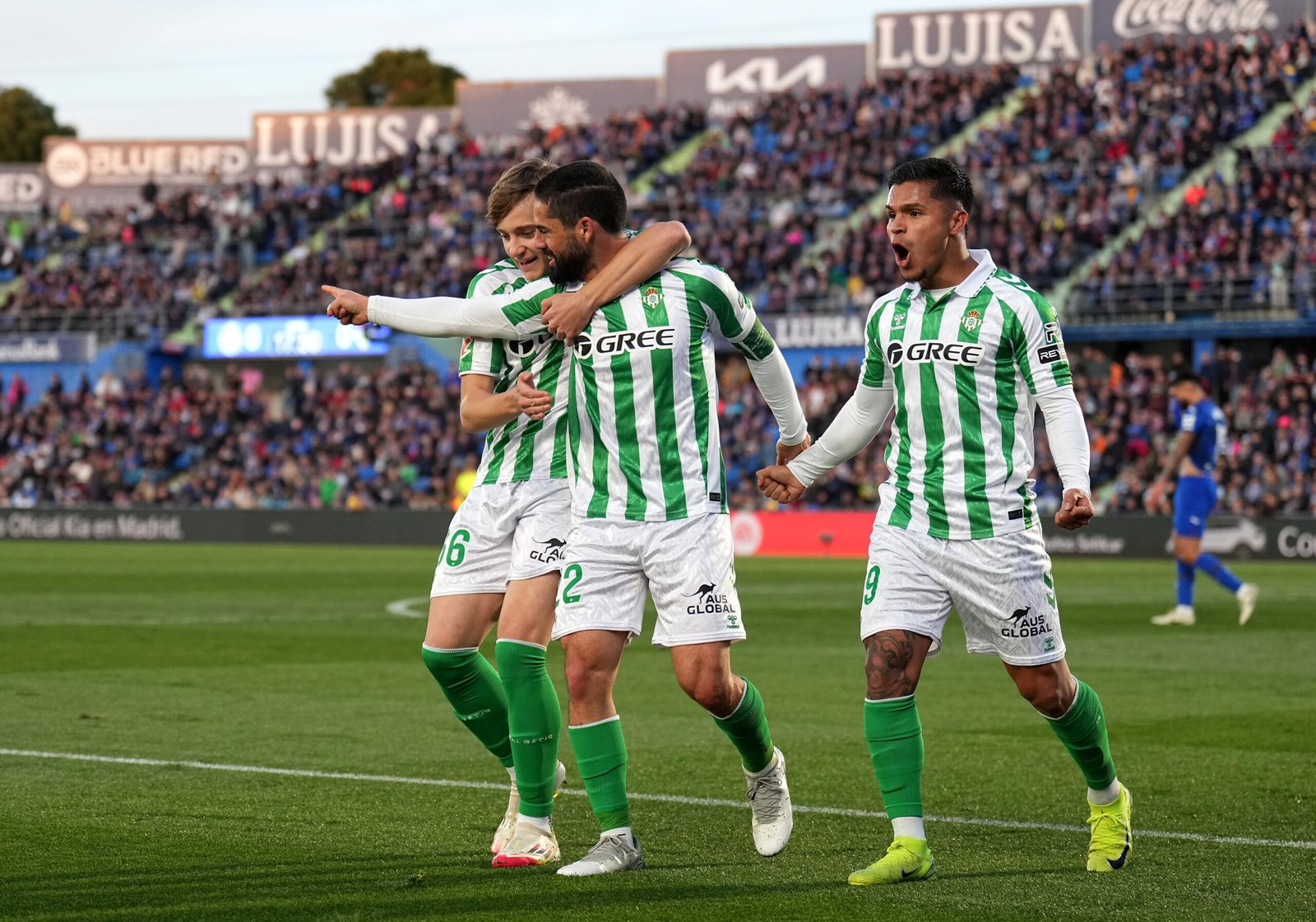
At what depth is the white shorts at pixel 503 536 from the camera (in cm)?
592

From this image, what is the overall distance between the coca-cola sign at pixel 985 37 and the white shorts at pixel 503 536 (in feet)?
136

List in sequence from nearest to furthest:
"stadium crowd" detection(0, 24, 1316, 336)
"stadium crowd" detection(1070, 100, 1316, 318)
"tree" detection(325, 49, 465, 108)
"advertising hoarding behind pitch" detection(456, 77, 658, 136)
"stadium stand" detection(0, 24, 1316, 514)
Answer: "stadium crowd" detection(1070, 100, 1316, 318), "stadium stand" detection(0, 24, 1316, 514), "stadium crowd" detection(0, 24, 1316, 336), "advertising hoarding behind pitch" detection(456, 77, 658, 136), "tree" detection(325, 49, 465, 108)

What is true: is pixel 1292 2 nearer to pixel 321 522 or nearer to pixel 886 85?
pixel 886 85

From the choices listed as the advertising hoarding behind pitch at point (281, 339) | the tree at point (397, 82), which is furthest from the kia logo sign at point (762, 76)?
the tree at point (397, 82)

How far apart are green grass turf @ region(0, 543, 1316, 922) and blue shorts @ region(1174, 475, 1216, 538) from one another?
95cm

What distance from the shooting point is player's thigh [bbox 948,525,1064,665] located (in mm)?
5539

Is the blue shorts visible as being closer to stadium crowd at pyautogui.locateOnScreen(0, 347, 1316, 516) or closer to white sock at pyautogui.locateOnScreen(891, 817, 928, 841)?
white sock at pyautogui.locateOnScreen(891, 817, 928, 841)

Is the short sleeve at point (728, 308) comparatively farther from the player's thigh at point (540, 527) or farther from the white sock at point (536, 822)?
the white sock at point (536, 822)

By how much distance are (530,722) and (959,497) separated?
1.57 meters

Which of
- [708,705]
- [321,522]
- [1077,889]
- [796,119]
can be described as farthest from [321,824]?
[796,119]

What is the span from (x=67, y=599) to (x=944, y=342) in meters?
15.4

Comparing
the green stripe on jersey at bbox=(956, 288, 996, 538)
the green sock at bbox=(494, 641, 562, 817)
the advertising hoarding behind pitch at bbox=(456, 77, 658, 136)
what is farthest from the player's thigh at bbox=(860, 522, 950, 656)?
the advertising hoarding behind pitch at bbox=(456, 77, 658, 136)

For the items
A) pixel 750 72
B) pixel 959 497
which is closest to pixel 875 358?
pixel 959 497

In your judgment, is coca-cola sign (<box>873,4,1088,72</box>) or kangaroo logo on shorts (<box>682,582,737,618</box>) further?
coca-cola sign (<box>873,4,1088,72</box>)
